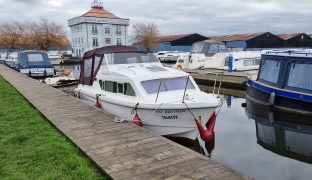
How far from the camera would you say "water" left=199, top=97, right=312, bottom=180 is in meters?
7.98

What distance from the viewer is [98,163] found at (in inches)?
221

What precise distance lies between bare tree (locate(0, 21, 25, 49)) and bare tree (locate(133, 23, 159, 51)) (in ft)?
102

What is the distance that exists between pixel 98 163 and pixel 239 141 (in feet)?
21.3

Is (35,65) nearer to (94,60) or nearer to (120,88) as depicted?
(94,60)

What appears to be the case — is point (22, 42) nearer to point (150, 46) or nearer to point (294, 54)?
point (150, 46)

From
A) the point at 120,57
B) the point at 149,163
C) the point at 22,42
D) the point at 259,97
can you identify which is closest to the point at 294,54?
the point at 259,97

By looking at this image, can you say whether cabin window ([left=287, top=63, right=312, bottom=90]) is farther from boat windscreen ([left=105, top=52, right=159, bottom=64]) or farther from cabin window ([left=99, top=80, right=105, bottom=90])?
cabin window ([left=99, top=80, right=105, bottom=90])

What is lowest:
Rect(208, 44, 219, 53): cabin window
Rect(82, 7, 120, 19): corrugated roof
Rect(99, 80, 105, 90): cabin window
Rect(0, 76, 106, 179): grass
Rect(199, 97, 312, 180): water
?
Rect(199, 97, 312, 180): water

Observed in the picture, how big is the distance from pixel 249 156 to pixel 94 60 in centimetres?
736

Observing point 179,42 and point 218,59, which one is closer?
point 218,59

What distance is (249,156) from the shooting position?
30.2 ft

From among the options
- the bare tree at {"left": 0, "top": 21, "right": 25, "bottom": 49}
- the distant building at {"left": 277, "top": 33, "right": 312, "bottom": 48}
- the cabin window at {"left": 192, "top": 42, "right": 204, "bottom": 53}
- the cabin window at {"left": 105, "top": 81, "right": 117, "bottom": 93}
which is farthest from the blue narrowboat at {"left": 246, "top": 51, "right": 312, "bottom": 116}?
the bare tree at {"left": 0, "top": 21, "right": 25, "bottom": 49}

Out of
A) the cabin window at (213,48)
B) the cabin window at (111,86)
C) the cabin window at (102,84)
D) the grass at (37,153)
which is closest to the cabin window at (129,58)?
the cabin window at (102,84)

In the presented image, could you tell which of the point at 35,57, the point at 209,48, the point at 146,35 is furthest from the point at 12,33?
the point at 209,48
